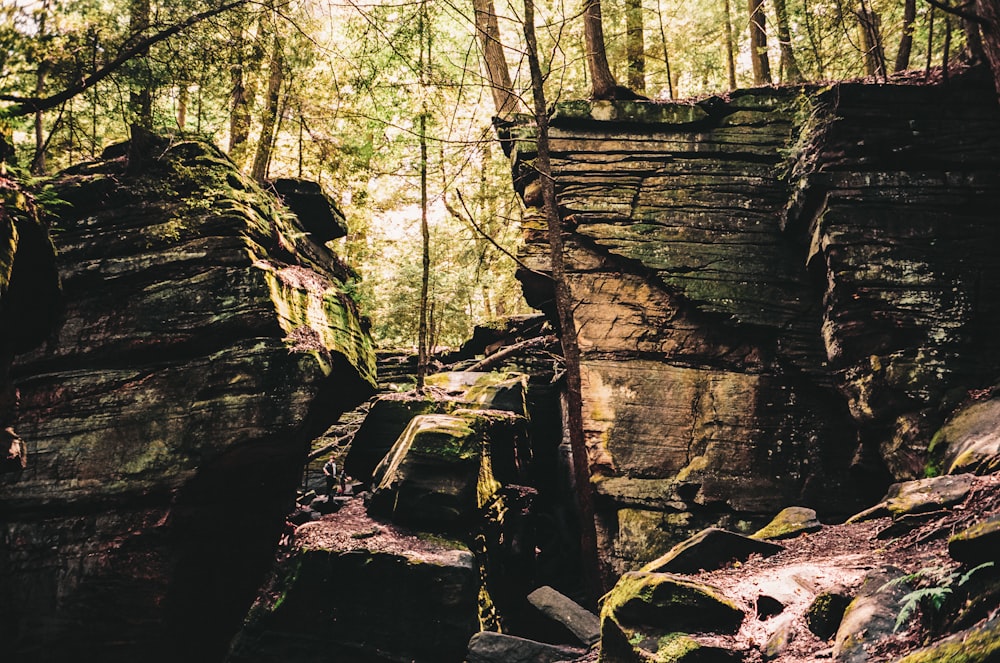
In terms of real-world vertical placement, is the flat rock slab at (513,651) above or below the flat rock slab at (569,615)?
above

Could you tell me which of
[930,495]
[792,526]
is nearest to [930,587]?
[930,495]

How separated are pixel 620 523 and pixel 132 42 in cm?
1018

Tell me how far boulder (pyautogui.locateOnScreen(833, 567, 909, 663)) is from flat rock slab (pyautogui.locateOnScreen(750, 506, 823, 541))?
2.88m

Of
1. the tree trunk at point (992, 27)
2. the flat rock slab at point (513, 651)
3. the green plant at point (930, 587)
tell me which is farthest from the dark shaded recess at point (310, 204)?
the green plant at point (930, 587)

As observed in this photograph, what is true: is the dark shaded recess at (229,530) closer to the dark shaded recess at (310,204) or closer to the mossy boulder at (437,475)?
the mossy boulder at (437,475)

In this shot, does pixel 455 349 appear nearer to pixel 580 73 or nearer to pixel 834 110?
pixel 580 73

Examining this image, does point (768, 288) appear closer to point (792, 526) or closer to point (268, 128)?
point (792, 526)

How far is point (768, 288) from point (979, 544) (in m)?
8.04

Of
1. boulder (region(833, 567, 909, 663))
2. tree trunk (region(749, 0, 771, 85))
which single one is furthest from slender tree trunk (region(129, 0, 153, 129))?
tree trunk (region(749, 0, 771, 85))

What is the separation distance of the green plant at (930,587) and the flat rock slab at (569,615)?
460cm

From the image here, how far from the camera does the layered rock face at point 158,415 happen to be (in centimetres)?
804

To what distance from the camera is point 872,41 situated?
11945mm

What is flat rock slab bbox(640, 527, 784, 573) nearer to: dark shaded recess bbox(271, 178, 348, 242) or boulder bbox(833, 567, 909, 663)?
boulder bbox(833, 567, 909, 663)

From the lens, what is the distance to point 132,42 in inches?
297
